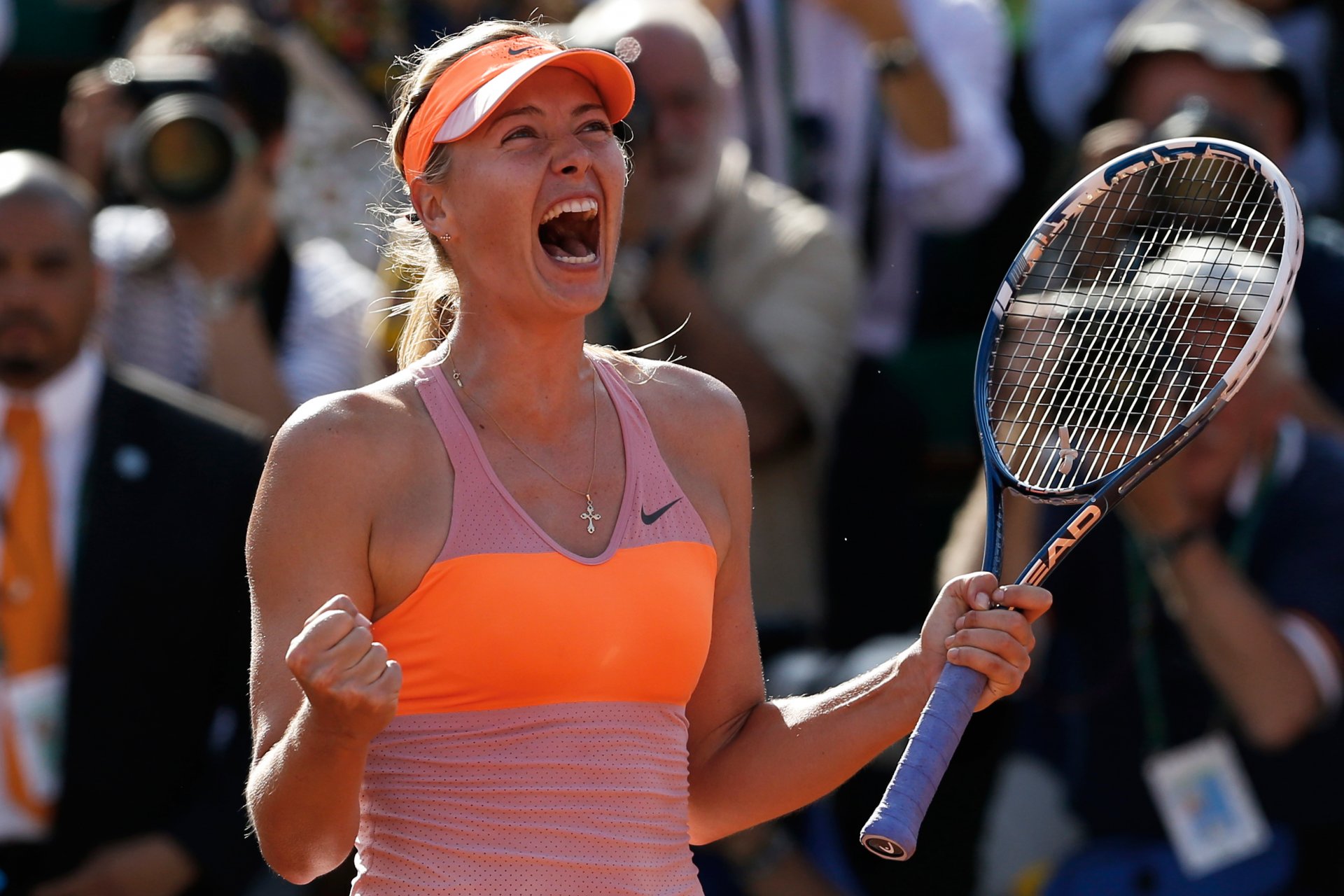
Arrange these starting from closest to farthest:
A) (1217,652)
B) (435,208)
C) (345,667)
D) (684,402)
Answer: (345,667)
(435,208)
(684,402)
(1217,652)

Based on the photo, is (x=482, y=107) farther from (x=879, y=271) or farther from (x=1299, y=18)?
(x=1299, y=18)

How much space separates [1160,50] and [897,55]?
0.74 meters

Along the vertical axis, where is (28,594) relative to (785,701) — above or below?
below

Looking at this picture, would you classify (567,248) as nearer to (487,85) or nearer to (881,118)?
(487,85)

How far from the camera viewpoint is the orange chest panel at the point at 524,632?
7.39 ft

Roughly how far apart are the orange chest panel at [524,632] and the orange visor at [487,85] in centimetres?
57

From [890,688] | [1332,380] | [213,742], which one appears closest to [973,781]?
[1332,380]

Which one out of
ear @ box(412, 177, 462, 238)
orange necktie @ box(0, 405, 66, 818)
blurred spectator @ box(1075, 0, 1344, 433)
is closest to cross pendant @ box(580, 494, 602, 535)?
ear @ box(412, 177, 462, 238)

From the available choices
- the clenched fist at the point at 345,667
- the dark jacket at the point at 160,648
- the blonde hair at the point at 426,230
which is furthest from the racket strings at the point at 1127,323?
the dark jacket at the point at 160,648

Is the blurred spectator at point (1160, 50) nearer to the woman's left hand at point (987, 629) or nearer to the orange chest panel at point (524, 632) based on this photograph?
the woman's left hand at point (987, 629)

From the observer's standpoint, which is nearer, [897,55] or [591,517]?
[591,517]

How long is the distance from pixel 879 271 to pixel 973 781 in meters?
1.52

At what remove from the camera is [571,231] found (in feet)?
8.23

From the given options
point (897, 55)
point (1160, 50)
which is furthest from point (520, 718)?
point (1160, 50)
